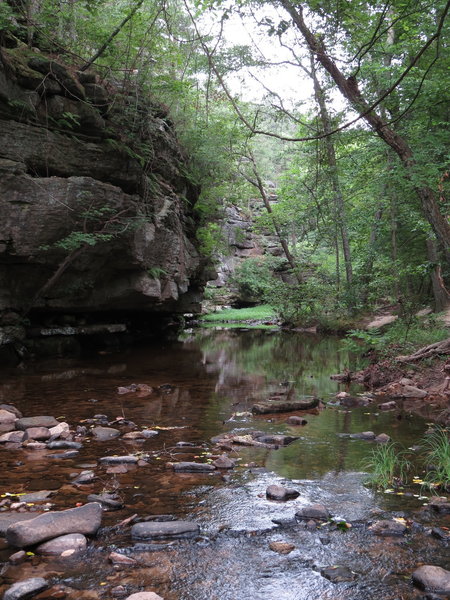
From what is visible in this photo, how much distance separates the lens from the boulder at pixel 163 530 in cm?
343

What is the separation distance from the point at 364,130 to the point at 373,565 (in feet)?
35.7

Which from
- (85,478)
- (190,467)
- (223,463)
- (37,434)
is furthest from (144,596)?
(37,434)

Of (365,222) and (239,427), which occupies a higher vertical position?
(365,222)

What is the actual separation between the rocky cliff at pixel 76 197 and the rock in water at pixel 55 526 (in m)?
8.30

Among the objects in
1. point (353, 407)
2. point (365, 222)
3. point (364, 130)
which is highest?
point (364, 130)

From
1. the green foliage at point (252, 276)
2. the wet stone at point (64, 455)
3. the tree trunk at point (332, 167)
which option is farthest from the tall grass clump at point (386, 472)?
the green foliage at point (252, 276)

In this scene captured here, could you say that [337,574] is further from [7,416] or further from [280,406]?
[7,416]

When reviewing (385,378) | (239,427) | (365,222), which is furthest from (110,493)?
(365,222)

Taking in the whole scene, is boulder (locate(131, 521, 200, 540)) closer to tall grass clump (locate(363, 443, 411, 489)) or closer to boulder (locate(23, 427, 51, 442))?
tall grass clump (locate(363, 443, 411, 489))

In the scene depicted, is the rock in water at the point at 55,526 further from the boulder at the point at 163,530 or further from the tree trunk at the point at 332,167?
the tree trunk at the point at 332,167

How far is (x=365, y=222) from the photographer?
1855cm

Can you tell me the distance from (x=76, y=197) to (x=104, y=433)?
283 inches

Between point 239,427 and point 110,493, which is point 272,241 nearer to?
point 239,427

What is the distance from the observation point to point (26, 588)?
2.66m
